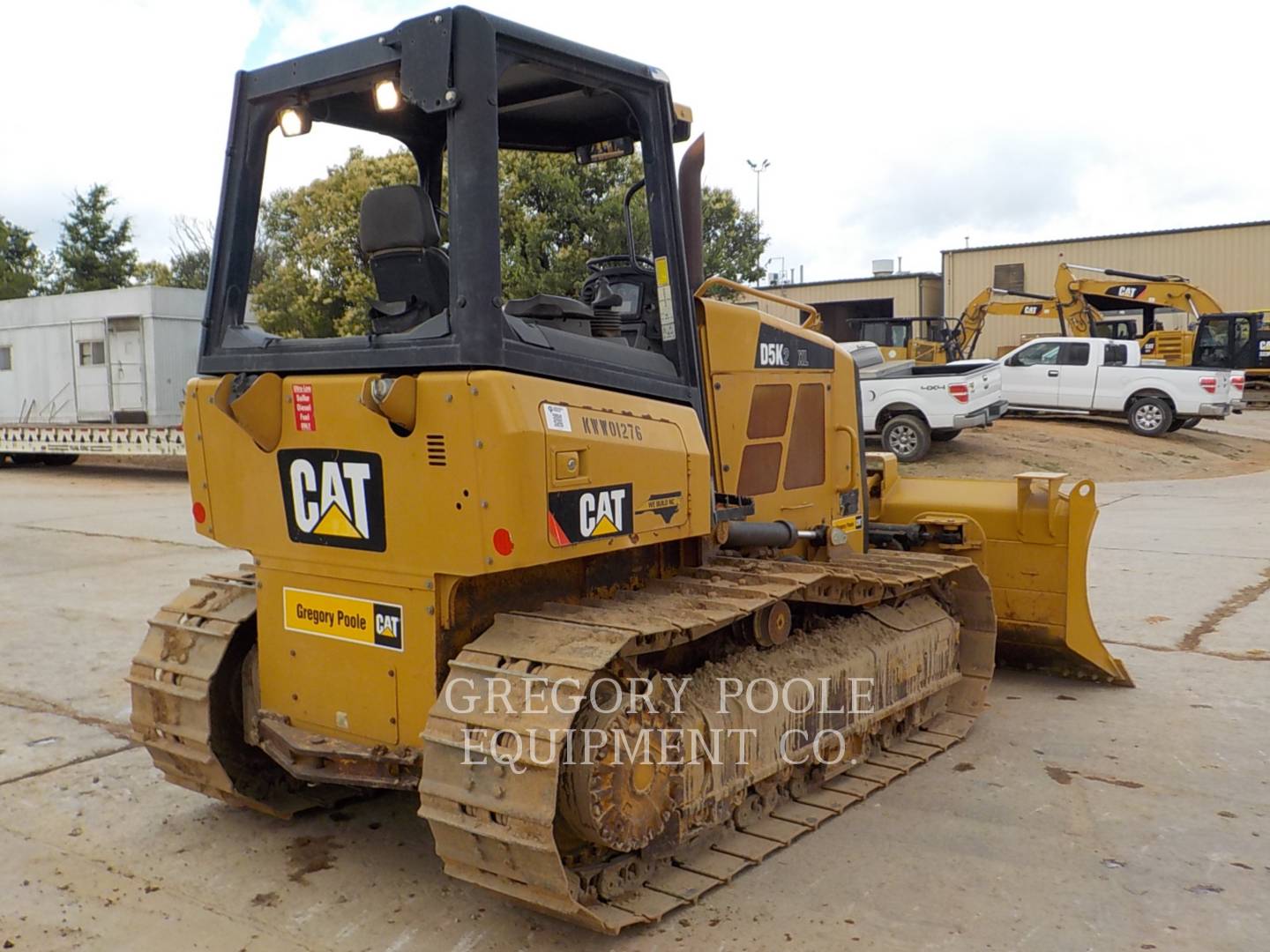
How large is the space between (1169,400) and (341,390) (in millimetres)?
21176

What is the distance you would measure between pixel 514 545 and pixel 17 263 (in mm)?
49552

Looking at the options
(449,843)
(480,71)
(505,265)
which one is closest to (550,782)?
(449,843)

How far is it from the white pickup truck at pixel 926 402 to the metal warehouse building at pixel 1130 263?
20.0 meters

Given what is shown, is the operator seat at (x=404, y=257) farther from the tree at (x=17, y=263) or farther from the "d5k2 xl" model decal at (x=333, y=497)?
the tree at (x=17, y=263)

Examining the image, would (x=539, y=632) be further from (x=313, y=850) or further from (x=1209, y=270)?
(x=1209, y=270)

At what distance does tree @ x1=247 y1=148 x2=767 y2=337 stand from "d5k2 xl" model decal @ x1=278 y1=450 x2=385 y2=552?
11522 millimetres

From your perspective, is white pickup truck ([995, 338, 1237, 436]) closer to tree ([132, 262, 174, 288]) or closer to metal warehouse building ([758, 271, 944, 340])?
metal warehouse building ([758, 271, 944, 340])

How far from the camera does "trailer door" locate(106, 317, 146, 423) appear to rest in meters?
20.9

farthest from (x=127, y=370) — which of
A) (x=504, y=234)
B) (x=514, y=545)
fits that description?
(x=514, y=545)

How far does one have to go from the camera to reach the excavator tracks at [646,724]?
337 centimetres

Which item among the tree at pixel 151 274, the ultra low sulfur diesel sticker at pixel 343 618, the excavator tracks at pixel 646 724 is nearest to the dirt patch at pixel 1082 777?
the excavator tracks at pixel 646 724

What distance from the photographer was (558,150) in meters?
5.04

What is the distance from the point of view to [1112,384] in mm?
22188

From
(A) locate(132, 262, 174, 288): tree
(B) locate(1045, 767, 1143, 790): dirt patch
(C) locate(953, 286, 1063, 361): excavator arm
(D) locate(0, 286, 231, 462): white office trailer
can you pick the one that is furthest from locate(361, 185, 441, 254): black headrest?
(A) locate(132, 262, 174, 288): tree
